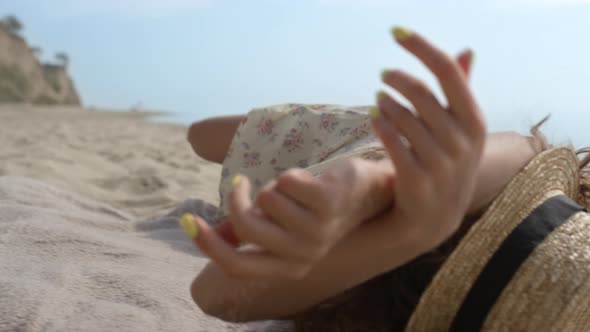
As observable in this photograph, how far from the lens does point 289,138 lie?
1.73 m

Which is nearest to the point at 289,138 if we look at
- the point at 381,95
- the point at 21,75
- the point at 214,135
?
the point at 214,135

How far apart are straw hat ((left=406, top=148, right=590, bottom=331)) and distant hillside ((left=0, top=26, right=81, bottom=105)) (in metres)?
15.8

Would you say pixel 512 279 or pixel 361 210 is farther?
pixel 512 279

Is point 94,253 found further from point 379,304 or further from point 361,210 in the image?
point 361,210

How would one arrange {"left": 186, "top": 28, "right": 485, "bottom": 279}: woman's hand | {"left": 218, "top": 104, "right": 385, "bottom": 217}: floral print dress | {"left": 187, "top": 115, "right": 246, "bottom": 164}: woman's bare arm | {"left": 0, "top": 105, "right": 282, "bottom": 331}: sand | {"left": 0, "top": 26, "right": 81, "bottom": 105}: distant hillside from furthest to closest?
{"left": 0, "top": 26, "right": 81, "bottom": 105}: distant hillside
{"left": 187, "top": 115, "right": 246, "bottom": 164}: woman's bare arm
{"left": 218, "top": 104, "right": 385, "bottom": 217}: floral print dress
{"left": 0, "top": 105, "right": 282, "bottom": 331}: sand
{"left": 186, "top": 28, "right": 485, "bottom": 279}: woman's hand

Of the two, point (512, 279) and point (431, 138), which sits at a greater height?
point (431, 138)

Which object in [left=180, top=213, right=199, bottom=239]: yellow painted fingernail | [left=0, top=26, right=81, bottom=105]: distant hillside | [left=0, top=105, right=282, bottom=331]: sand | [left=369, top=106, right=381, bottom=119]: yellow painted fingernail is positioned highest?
[left=369, top=106, right=381, bottom=119]: yellow painted fingernail

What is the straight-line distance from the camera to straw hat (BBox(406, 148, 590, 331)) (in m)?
0.88

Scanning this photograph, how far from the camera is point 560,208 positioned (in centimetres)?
95

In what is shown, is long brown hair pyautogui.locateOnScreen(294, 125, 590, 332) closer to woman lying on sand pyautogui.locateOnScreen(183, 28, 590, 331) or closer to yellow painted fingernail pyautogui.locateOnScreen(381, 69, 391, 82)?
woman lying on sand pyautogui.locateOnScreen(183, 28, 590, 331)

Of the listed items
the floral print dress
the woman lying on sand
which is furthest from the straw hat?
the floral print dress

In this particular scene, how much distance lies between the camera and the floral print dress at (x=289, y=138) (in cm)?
154

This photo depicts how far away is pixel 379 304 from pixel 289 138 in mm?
818

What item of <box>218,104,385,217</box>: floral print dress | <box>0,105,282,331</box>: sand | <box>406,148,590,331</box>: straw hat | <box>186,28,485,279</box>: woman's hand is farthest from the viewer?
<box>218,104,385,217</box>: floral print dress
